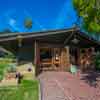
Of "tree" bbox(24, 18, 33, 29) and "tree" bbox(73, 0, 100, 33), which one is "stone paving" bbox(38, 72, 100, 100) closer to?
"tree" bbox(73, 0, 100, 33)

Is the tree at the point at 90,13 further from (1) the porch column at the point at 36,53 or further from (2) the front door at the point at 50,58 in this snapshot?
(2) the front door at the point at 50,58

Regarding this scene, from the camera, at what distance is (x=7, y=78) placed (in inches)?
577

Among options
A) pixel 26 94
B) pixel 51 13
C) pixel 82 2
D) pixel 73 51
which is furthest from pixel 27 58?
pixel 51 13

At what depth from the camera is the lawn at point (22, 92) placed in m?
12.0

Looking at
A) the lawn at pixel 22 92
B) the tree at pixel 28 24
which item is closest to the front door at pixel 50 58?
the lawn at pixel 22 92

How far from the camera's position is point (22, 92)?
42.1 feet

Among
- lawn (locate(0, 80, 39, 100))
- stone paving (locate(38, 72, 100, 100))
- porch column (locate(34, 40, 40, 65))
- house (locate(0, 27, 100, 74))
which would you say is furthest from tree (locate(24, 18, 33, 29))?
lawn (locate(0, 80, 39, 100))

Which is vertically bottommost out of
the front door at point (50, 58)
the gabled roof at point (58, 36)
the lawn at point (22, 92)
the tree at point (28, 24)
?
the lawn at point (22, 92)

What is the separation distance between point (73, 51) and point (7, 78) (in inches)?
317

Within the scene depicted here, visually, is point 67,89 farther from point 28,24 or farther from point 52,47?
point 28,24

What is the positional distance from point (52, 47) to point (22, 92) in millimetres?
7275

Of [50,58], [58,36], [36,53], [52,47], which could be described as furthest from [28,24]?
[36,53]

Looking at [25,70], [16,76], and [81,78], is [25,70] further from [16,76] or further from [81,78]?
[81,78]

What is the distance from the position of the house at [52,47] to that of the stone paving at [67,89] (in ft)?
10.5
